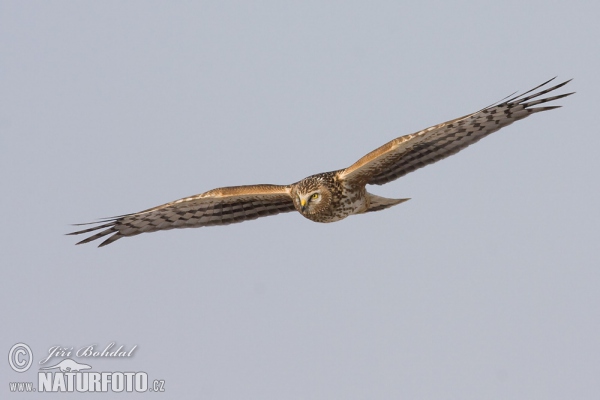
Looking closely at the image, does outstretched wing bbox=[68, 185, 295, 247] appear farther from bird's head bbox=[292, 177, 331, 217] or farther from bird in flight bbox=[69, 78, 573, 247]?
bird's head bbox=[292, 177, 331, 217]

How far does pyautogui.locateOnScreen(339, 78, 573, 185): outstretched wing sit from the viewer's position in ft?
42.3

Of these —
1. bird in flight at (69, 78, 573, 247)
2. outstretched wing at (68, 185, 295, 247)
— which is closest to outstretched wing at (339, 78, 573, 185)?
bird in flight at (69, 78, 573, 247)

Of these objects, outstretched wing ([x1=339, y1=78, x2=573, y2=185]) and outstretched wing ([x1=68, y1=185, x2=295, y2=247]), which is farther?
outstretched wing ([x1=68, y1=185, x2=295, y2=247])

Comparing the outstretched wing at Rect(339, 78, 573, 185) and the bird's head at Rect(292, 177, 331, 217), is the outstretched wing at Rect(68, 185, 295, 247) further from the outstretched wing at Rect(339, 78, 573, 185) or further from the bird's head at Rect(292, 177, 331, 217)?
the outstretched wing at Rect(339, 78, 573, 185)

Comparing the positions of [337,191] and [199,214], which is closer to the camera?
[337,191]

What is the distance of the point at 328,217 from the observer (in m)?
13.4

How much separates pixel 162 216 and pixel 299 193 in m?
2.10

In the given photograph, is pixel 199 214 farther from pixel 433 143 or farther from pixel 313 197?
pixel 433 143

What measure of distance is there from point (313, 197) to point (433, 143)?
1650mm

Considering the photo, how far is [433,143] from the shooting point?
13.5 metres

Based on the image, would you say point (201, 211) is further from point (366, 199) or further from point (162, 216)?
point (366, 199)

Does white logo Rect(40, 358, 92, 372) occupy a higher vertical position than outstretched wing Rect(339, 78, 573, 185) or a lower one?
lower

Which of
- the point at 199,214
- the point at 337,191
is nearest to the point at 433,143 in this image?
the point at 337,191

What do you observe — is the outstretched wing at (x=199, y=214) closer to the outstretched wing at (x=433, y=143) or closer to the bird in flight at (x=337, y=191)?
the bird in flight at (x=337, y=191)
